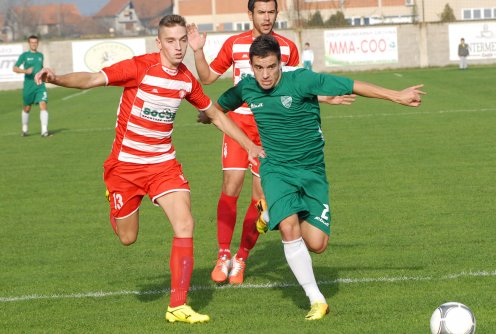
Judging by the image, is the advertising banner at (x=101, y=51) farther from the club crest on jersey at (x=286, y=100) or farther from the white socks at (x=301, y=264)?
the white socks at (x=301, y=264)

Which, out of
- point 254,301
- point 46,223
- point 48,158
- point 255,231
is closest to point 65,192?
point 46,223

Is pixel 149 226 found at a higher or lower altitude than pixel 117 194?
lower

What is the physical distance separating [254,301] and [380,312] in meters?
1.07

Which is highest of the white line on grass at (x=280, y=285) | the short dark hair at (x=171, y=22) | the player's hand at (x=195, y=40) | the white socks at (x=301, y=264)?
the short dark hair at (x=171, y=22)

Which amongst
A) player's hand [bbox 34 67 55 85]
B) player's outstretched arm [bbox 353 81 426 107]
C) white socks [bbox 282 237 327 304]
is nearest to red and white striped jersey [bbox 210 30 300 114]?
player's outstretched arm [bbox 353 81 426 107]

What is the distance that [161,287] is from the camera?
801 centimetres

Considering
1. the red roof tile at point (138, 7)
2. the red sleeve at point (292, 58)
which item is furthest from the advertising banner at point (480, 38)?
the red roof tile at point (138, 7)

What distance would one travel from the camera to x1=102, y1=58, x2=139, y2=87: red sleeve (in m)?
7.00

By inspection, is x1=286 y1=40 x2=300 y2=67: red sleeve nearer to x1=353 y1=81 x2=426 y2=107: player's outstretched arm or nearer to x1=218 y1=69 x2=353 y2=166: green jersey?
x1=218 y1=69 x2=353 y2=166: green jersey

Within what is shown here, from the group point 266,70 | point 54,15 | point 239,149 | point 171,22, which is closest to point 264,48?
point 266,70

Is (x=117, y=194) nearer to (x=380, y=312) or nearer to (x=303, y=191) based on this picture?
(x=303, y=191)

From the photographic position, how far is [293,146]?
7.16m

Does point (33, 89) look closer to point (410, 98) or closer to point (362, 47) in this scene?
point (410, 98)

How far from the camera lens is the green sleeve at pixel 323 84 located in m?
6.85
